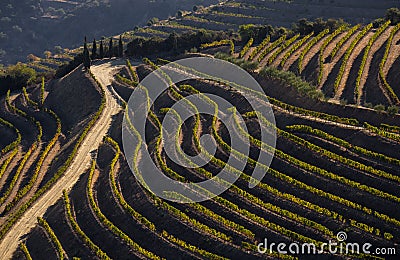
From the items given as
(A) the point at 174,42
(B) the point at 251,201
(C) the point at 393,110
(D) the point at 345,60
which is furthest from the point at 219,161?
(A) the point at 174,42

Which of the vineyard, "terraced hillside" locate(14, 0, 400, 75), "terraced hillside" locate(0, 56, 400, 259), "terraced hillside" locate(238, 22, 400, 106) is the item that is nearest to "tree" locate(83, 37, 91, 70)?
the vineyard

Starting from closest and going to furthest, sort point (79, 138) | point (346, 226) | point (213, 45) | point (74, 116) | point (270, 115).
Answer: point (346, 226) < point (270, 115) < point (79, 138) < point (74, 116) < point (213, 45)

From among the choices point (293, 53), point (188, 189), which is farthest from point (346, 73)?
point (188, 189)

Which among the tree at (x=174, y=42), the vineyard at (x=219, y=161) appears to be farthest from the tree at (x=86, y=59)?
the tree at (x=174, y=42)

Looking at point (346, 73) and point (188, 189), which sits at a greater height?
point (346, 73)

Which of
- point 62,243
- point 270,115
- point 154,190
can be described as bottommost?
point 62,243

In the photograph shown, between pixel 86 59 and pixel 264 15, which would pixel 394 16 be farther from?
pixel 86 59

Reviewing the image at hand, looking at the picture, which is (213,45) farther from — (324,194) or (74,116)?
(324,194)

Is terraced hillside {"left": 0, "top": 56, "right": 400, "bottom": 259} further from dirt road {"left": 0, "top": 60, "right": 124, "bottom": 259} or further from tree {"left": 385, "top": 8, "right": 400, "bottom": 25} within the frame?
tree {"left": 385, "top": 8, "right": 400, "bottom": 25}
